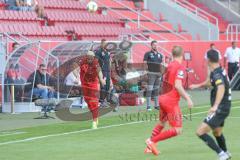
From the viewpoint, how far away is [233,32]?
39.4 m

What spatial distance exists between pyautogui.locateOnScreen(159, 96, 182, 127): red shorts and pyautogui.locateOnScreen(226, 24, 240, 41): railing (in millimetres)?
25076

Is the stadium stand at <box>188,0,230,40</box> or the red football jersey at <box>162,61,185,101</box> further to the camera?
the stadium stand at <box>188,0,230,40</box>

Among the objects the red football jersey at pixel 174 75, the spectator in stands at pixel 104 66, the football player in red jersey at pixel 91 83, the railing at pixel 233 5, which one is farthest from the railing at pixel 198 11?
the red football jersey at pixel 174 75

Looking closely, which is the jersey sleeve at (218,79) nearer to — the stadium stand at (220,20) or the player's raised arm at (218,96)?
the player's raised arm at (218,96)

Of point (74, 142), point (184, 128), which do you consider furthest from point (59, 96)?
point (74, 142)

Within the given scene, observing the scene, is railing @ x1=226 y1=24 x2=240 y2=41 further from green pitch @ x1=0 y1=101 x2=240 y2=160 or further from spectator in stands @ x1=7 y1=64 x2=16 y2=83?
green pitch @ x1=0 y1=101 x2=240 y2=160

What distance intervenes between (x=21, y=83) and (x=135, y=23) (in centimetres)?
1373

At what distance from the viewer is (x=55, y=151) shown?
13.8 metres

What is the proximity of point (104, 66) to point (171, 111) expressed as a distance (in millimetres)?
11010

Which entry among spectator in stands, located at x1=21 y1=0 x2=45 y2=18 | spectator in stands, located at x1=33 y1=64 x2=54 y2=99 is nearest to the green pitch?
spectator in stands, located at x1=33 y1=64 x2=54 y2=99

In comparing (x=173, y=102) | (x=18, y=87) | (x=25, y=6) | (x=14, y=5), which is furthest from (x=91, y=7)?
(x=173, y=102)

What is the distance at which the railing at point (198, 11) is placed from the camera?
3894 centimetres

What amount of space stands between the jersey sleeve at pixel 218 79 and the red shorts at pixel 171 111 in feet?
5.10

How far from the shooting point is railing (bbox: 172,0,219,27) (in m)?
38.9
